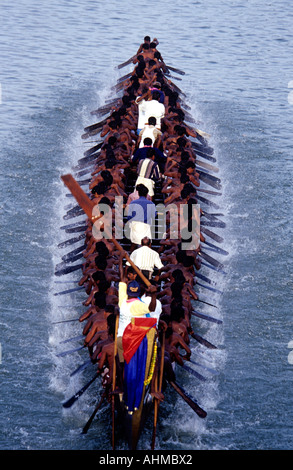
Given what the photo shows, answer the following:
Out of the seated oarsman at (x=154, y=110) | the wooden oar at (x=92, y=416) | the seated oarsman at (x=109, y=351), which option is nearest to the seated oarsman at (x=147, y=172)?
the seated oarsman at (x=154, y=110)

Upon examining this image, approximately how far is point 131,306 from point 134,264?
1.32 metres

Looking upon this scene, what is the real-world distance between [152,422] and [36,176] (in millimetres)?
10943

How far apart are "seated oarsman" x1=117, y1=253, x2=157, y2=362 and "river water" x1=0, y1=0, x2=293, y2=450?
2047 millimetres

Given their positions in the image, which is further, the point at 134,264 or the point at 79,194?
the point at 134,264

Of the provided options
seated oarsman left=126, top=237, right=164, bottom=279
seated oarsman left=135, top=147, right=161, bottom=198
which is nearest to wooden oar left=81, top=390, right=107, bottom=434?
seated oarsman left=126, top=237, right=164, bottom=279

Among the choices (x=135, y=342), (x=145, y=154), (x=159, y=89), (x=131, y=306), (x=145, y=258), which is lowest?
(x=135, y=342)

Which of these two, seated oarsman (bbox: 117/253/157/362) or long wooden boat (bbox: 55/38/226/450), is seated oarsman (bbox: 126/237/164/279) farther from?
seated oarsman (bbox: 117/253/157/362)

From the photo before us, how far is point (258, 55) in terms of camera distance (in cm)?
3362

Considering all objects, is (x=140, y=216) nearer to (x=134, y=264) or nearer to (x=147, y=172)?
(x=147, y=172)

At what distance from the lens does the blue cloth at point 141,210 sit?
1352 cm

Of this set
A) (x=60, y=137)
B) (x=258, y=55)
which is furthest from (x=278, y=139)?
(x=258, y=55)

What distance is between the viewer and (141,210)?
13508mm

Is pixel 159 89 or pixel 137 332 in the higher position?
pixel 159 89

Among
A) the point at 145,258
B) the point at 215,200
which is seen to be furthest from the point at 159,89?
the point at 145,258
